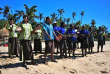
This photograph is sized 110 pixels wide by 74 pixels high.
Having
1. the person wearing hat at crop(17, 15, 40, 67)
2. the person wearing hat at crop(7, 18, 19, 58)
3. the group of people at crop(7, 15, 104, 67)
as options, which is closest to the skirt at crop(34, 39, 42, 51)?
the group of people at crop(7, 15, 104, 67)

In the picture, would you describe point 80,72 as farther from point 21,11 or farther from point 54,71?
point 21,11

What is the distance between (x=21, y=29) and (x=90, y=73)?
8.74 feet

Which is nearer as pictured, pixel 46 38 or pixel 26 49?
pixel 26 49

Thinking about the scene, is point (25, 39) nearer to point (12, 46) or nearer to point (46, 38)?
point (46, 38)

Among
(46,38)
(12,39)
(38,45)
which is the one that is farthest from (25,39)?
(38,45)

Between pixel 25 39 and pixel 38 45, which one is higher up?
pixel 25 39

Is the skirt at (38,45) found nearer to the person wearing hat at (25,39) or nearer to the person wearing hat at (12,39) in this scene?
the person wearing hat at (12,39)

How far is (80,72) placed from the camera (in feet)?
11.9

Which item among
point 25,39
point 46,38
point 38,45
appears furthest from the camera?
point 38,45

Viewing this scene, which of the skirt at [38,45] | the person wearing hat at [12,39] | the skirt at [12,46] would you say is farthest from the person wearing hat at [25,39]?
the skirt at [38,45]

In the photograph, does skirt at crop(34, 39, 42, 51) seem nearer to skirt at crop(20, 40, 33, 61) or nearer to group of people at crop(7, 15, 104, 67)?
group of people at crop(7, 15, 104, 67)

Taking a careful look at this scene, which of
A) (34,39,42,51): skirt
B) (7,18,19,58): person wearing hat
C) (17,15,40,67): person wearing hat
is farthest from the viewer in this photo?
(34,39,42,51): skirt

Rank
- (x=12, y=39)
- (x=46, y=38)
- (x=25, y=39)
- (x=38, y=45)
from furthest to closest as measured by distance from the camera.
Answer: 1. (x=38, y=45)
2. (x=12, y=39)
3. (x=46, y=38)
4. (x=25, y=39)

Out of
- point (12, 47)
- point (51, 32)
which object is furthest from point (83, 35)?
point (12, 47)
